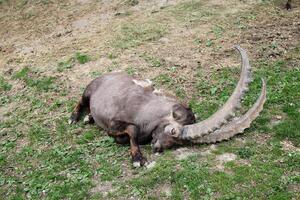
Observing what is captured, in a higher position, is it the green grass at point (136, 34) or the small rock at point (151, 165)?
the small rock at point (151, 165)

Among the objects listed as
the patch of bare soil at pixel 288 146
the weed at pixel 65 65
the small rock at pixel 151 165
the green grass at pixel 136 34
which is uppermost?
the small rock at pixel 151 165

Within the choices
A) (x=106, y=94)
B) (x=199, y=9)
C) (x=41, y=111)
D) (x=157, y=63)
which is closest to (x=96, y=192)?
(x=106, y=94)

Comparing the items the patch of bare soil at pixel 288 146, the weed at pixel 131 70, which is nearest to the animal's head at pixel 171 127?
the patch of bare soil at pixel 288 146

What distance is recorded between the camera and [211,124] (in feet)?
24.5

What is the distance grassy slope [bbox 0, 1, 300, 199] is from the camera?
23.3ft

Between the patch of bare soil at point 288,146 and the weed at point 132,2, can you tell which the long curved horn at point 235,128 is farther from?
the weed at point 132,2

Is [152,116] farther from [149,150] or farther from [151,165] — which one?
[151,165]

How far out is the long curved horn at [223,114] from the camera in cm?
740

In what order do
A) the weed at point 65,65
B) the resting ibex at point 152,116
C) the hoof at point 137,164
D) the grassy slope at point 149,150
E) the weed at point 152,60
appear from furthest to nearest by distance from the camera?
1. the weed at point 65,65
2. the weed at point 152,60
3. the hoof at point 137,164
4. the resting ibex at point 152,116
5. the grassy slope at point 149,150

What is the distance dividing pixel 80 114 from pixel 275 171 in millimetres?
4015

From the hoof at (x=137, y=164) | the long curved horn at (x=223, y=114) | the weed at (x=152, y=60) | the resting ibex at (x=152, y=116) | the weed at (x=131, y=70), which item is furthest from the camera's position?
the weed at (x=152, y=60)

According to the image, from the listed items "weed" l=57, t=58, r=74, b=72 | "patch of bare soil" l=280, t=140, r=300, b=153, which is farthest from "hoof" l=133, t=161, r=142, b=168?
"weed" l=57, t=58, r=74, b=72

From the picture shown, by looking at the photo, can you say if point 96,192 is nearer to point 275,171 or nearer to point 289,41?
point 275,171

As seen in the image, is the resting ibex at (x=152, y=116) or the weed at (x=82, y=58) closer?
the resting ibex at (x=152, y=116)
